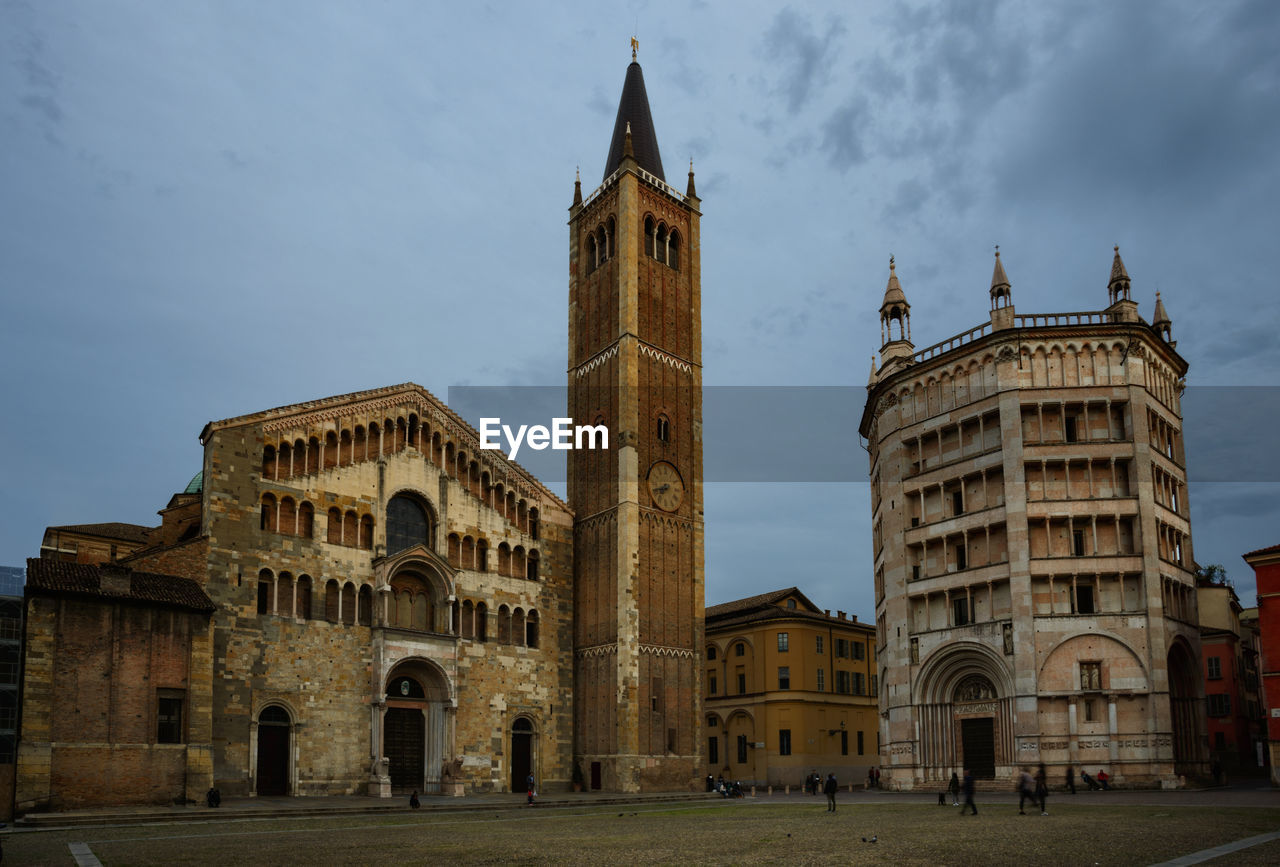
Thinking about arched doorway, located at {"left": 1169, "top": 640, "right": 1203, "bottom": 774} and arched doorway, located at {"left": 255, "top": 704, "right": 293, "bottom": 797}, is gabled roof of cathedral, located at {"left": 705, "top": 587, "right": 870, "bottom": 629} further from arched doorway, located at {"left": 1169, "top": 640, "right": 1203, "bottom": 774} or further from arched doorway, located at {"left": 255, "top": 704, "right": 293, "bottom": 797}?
arched doorway, located at {"left": 255, "top": 704, "right": 293, "bottom": 797}

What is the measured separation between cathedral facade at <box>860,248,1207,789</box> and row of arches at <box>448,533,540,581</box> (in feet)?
57.8

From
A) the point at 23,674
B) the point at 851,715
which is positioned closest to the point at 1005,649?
the point at 851,715

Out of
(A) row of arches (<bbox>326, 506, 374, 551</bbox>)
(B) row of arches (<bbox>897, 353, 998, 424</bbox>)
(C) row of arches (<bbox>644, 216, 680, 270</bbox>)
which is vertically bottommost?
(A) row of arches (<bbox>326, 506, 374, 551</bbox>)

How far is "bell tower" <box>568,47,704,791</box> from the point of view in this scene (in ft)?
167

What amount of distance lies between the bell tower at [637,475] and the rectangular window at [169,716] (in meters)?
20.0

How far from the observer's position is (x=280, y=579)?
141ft

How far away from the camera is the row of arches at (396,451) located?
145 feet

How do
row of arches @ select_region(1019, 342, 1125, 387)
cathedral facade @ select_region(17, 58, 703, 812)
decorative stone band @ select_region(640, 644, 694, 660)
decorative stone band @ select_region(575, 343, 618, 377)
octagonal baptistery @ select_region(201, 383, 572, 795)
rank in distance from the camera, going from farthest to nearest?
decorative stone band @ select_region(575, 343, 618, 377) < decorative stone band @ select_region(640, 644, 694, 660) < row of arches @ select_region(1019, 342, 1125, 387) < octagonal baptistery @ select_region(201, 383, 572, 795) < cathedral facade @ select_region(17, 58, 703, 812)

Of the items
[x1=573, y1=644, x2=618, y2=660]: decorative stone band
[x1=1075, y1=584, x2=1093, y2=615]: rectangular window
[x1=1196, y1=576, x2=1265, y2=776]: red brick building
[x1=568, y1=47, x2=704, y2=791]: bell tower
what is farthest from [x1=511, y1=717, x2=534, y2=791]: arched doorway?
[x1=1196, y1=576, x2=1265, y2=776]: red brick building

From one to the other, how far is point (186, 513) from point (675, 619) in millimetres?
24277

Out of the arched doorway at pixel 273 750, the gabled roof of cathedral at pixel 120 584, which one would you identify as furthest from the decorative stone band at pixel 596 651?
the gabled roof of cathedral at pixel 120 584

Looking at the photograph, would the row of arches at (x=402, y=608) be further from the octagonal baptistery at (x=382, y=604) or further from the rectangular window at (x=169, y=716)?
the rectangular window at (x=169, y=716)

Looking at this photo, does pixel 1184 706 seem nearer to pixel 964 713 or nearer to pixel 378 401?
pixel 964 713

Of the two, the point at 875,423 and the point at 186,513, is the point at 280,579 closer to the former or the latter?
the point at 186,513
